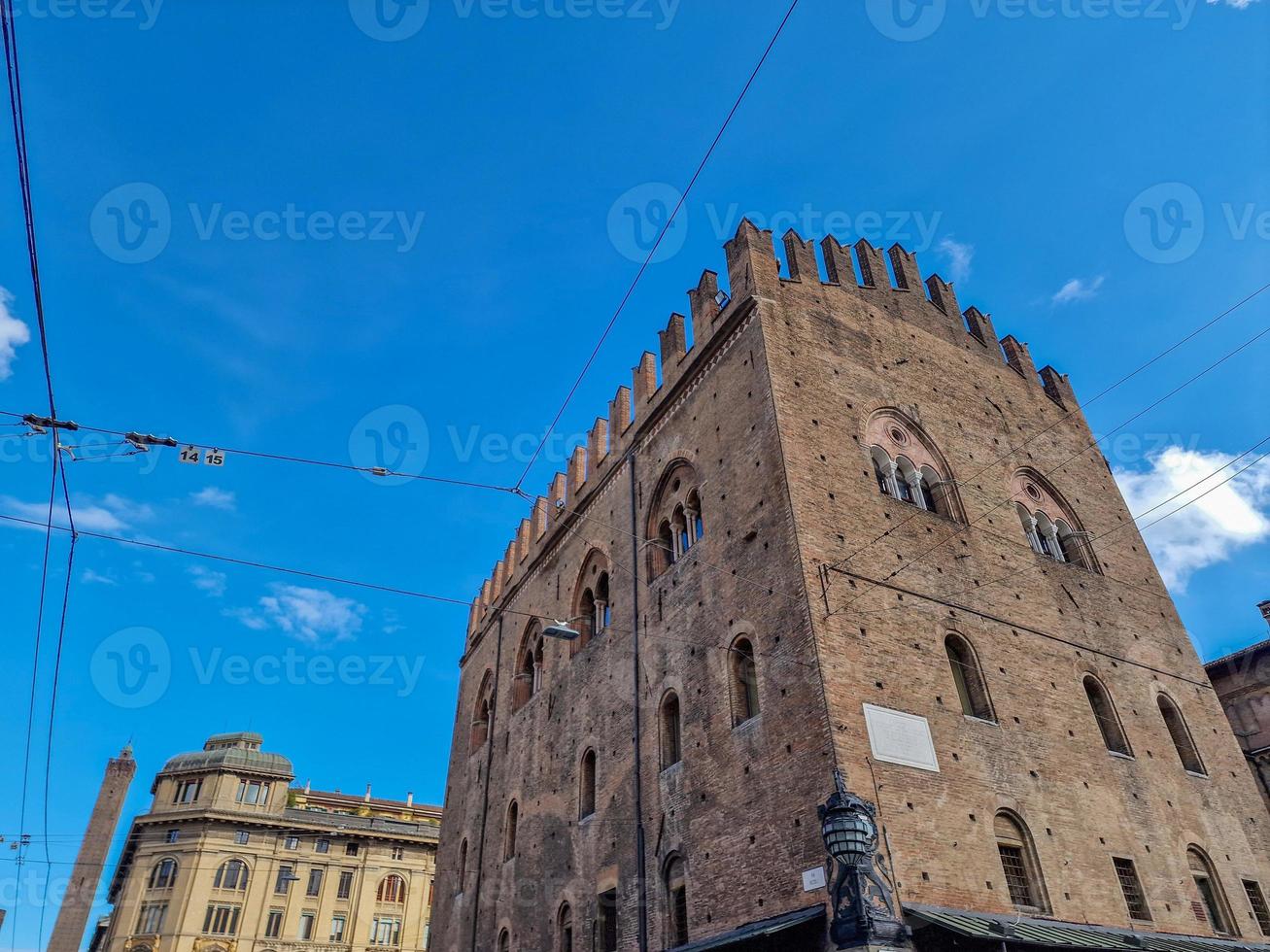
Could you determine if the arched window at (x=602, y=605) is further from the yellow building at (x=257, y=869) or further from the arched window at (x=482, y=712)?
the yellow building at (x=257, y=869)

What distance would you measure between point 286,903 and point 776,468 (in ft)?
123

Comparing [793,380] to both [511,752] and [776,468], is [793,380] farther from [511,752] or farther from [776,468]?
[511,752]

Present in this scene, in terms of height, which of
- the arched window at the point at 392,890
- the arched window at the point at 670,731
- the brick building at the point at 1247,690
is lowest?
the arched window at the point at 670,731

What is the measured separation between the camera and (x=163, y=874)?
126 ft

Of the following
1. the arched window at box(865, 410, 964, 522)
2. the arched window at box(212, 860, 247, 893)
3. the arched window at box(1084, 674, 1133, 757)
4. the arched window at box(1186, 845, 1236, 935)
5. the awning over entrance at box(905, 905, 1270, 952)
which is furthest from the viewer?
the arched window at box(212, 860, 247, 893)

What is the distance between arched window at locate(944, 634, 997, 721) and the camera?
12227 millimetres

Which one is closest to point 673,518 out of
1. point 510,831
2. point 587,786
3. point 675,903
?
point 587,786

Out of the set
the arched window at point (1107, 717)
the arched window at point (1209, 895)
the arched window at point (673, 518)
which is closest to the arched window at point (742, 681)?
the arched window at point (673, 518)

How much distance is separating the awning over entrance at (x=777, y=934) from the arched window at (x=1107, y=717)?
659 cm

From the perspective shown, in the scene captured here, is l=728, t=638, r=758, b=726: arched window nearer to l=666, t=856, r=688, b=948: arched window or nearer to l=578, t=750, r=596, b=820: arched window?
l=666, t=856, r=688, b=948: arched window

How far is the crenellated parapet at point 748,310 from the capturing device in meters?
16.0

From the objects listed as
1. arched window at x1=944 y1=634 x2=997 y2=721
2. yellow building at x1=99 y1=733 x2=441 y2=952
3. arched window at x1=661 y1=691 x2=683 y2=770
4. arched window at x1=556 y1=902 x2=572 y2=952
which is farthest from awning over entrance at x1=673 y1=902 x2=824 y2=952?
yellow building at x1=99 y1=733 x2=441 y2=952

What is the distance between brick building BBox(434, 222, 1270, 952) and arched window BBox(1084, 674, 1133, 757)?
2.0 inches

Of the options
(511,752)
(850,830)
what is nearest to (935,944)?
(850,830)
